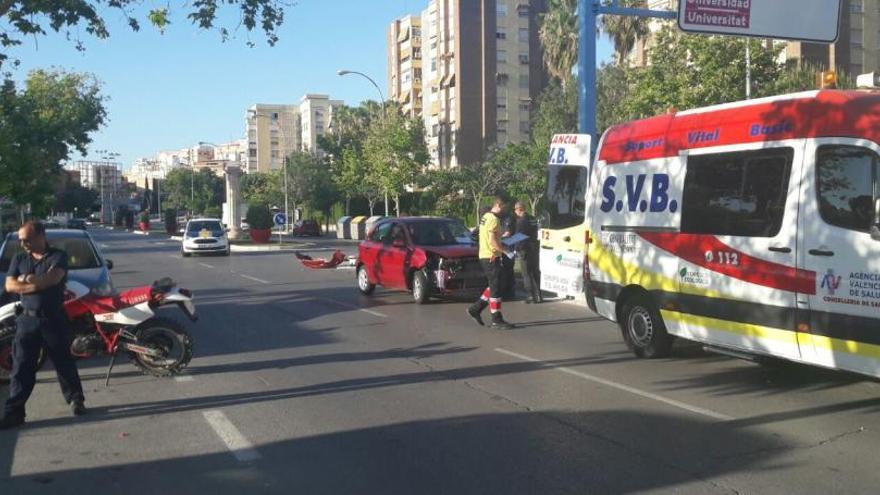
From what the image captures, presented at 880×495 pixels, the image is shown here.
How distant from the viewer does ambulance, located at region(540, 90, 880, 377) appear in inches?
272

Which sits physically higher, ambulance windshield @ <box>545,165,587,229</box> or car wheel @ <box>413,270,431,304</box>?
ambulance windshield @ <box>545,165,587,229</box>

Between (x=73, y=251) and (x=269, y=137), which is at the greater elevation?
(x=269, y=137)

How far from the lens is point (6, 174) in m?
22.5

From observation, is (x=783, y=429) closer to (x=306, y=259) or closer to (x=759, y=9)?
(x=759, y=9)

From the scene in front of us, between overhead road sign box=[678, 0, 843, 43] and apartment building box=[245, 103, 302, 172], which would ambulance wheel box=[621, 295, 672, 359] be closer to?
overhead road sign box=[678, 0, 843, 43]

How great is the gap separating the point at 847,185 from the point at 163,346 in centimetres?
692

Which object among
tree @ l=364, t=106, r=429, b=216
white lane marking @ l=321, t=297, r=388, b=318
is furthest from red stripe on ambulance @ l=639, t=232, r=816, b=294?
tree @ l=364, t=106, r=429, b=216

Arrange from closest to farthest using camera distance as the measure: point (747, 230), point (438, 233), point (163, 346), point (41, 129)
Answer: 1. point (747, 230)
2. point (163, 346)
3. point (438, 233)
4. point (41, 129)

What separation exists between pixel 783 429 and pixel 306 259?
729 inches

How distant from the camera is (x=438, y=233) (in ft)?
53.8

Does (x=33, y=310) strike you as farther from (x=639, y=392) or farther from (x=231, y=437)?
(x=639, y=392)

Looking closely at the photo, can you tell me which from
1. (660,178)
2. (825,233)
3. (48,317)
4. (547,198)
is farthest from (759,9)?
(48,317)

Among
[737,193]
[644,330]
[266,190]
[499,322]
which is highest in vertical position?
[266,190]

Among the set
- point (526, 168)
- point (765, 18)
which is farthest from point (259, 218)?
point (765, 18)
